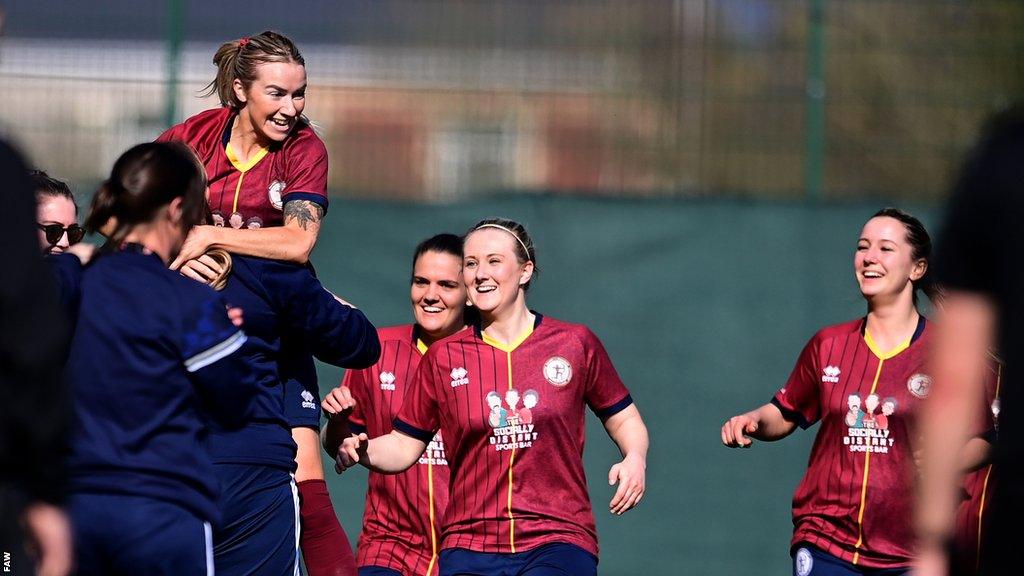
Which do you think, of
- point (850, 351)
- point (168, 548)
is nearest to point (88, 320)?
point (168, 548)

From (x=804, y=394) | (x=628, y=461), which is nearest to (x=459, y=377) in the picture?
(x=628, y=461)

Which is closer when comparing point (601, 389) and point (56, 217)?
point (56, 217)

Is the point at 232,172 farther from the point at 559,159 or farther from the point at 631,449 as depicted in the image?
the point at 559,159

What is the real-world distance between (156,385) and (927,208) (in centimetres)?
590

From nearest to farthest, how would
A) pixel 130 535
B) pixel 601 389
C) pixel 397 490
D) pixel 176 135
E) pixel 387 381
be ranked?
1. pixel 130 535
2. pixel 176 135
3. pixel 601 389
4. pixel 397 490
5. pixel 387 381

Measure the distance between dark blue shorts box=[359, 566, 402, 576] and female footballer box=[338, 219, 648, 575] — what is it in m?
0.67

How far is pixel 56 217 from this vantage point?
5.49m

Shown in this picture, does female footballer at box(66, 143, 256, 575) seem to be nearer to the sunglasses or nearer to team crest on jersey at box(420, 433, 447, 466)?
the sunglasses

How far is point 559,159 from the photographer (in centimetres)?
883

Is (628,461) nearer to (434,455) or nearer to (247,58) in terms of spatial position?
(434,455)

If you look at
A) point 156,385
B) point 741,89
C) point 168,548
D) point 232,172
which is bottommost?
point 168,548

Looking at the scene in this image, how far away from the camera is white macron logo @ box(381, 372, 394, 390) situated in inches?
255

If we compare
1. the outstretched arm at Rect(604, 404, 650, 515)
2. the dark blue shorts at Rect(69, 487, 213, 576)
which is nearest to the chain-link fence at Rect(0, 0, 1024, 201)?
the outstretched arm at Rect(604, 404, 650, 515)

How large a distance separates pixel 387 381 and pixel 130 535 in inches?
114
